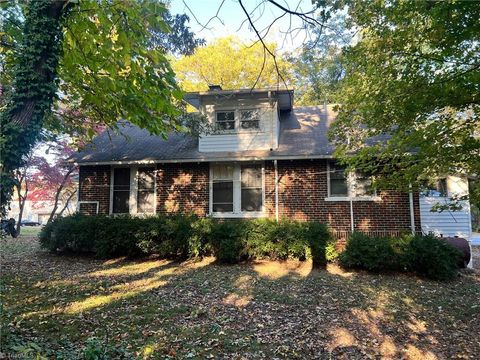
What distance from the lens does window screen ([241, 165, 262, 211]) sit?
12828 mm

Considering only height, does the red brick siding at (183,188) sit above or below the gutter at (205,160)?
below

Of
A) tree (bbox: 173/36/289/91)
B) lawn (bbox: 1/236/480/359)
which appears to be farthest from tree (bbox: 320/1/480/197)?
tree (bbox: 173/36/289/91)

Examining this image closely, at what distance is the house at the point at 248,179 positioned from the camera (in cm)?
1197

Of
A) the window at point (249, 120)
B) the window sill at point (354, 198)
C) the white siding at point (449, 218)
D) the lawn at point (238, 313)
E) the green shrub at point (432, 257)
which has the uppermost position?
the window at point (249, 120)

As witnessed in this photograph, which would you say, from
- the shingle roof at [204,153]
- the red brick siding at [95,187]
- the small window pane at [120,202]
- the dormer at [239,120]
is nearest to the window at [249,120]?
the dormer at [239,120]

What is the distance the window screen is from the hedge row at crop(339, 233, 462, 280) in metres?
3.91

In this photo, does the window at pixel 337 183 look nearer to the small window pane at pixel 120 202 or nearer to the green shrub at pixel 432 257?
the green shrub at pixel 432 257

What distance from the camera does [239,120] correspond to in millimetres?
13273

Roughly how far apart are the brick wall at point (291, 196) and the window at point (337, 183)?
0.28 meters

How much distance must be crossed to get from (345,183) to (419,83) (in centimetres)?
695

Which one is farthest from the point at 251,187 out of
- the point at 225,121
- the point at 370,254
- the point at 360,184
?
the point at 370,254

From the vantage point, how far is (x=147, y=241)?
11062mm

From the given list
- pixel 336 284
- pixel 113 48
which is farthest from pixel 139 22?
pixel 336 284

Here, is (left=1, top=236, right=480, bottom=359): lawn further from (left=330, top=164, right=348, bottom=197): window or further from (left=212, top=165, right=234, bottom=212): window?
(left=212, top=165, right=234, bottom=212): window
